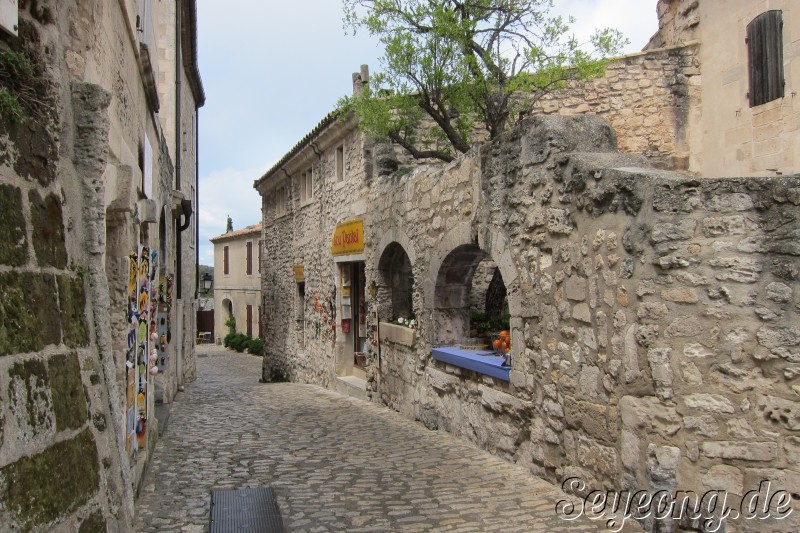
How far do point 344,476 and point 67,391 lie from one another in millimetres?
3829

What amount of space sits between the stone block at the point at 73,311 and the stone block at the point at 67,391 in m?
0.08

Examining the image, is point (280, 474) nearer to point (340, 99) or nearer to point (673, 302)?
point (673, 302)

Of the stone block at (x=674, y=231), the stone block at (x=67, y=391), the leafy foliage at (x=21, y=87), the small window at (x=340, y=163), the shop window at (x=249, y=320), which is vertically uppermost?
the small window at (x=340, y=163)

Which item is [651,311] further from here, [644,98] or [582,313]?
[644,98]

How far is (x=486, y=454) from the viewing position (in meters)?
6.50

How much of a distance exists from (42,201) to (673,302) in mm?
3415

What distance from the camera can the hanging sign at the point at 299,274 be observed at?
15737mm

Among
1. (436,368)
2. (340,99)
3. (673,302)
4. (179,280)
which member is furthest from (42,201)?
(179,280)

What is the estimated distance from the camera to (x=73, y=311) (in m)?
2.58

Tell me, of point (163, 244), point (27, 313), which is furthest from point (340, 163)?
point (27, 313)

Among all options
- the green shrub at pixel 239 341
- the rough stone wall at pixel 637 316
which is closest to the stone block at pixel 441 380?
the rough stone wall at pixel 637 316

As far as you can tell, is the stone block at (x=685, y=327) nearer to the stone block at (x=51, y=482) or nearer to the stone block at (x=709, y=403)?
the stone block at (x=709, y=403)

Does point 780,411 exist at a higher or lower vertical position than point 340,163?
lower

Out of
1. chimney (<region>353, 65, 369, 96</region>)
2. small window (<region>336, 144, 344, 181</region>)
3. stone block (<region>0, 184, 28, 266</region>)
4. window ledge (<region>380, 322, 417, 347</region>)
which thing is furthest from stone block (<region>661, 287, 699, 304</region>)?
small window (<region>336, 144, 344, 181</region>)
